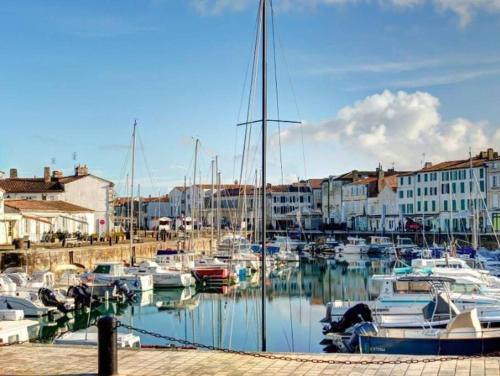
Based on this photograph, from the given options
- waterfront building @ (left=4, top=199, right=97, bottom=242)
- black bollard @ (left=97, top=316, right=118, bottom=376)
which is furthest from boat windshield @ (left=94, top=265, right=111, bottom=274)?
black bollard @ (left=97, top=316, right=118, bottom=376)

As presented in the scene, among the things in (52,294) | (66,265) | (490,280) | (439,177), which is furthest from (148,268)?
(439,177)

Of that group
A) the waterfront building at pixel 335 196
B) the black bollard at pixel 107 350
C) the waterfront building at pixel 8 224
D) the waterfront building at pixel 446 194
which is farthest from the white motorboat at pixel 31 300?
the waterfront building at pixel 335 196

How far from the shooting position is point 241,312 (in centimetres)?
3788

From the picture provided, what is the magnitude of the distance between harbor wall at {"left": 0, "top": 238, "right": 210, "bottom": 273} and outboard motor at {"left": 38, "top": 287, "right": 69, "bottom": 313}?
11303 mm

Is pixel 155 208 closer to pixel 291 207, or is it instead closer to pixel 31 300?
pixel 291 207

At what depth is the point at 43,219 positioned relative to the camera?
61188 millimetres

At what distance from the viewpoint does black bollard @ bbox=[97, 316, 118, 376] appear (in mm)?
11492

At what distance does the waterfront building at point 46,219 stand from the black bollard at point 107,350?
46.8m

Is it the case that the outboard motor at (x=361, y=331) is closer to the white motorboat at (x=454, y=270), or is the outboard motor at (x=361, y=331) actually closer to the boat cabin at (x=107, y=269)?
the white motorboat at (x=454, y=270)

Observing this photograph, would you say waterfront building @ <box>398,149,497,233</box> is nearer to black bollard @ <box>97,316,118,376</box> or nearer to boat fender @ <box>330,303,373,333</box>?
boat fender @ <box>330,303,373,333</box>

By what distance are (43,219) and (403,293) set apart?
134 ft

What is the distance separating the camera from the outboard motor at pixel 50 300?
34719 millimetres

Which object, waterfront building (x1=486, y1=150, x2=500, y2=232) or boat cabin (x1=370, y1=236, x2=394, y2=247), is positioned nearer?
boat cabin (x1=370, y1=236, x2=394, y2=247)

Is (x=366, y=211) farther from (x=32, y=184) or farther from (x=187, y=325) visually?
(x=187, y=325)
